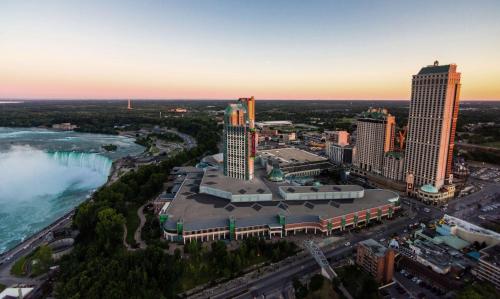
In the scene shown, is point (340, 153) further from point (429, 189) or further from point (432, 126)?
point (429, 189)

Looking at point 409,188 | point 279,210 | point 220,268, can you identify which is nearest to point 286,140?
point 409,188

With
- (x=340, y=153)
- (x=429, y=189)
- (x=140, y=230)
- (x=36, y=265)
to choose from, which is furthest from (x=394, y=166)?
(x=36, y=265)

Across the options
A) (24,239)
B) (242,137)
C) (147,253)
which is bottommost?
(24,239)

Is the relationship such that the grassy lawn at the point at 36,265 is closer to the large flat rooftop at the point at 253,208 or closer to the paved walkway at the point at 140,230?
the paved walkway at the point at 140,230

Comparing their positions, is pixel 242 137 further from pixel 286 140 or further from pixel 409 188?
pixel 286 140

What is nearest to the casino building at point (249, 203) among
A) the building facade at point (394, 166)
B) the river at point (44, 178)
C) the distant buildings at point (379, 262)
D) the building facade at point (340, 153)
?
the distant buildings at point (379, 262)

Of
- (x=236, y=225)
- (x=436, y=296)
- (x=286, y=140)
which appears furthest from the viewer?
(x=286, y=140)
